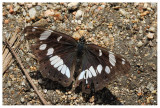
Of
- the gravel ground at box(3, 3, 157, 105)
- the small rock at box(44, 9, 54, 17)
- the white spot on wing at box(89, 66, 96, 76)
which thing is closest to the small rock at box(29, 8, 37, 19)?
the gravel ground at box(3, 3, 157, 105)

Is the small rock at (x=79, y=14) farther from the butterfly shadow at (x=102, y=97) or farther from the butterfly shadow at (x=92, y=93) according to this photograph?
the butterfly shadow at (x=102, y=97)

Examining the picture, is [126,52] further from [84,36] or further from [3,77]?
[3,77]

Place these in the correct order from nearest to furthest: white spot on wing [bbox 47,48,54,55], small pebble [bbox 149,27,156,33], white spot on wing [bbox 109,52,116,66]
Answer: white spot on wing [bbox 109,52,116,66] → white spot on wing [bbox 47,48,54,55] → small pebble [bbox 149,27,156,33]

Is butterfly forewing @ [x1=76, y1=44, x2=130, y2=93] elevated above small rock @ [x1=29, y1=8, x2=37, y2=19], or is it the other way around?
small rock @ [x1=29, y1=8, x2=37, y2=19]

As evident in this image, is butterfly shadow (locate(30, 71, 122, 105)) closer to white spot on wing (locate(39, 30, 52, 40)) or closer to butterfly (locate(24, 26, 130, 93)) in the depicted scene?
butterfly (locate(24, 26, 130, 93))

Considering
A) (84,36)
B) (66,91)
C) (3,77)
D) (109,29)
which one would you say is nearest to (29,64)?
(3,77)

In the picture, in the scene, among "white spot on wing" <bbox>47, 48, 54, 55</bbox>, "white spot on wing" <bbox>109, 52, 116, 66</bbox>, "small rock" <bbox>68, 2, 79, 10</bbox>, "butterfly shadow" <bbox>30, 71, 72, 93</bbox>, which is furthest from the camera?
"small rock" <bbox>68, 2, 79, 10</bbox>

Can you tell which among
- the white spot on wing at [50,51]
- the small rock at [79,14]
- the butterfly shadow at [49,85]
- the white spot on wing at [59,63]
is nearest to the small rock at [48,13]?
the small rock at [79,14]

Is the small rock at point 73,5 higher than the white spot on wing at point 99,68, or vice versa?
the small rock at point 73,5
